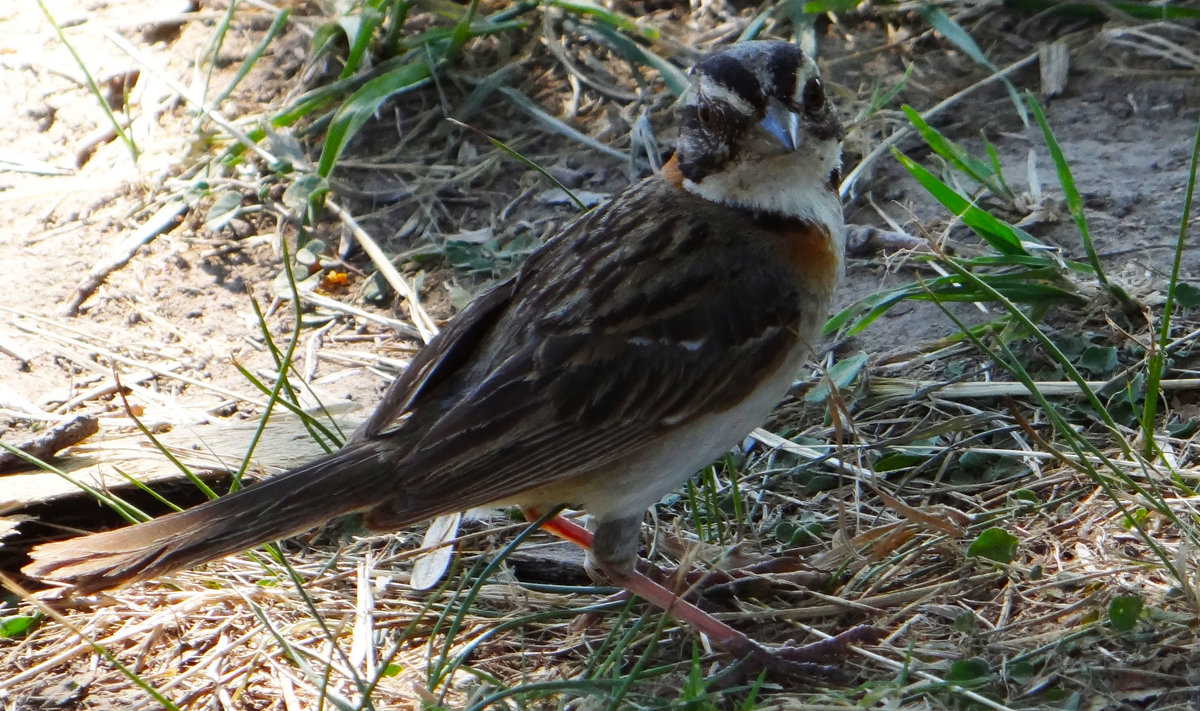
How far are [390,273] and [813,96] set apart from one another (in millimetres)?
2248

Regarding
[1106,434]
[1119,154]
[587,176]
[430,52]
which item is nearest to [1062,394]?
[1106,434]

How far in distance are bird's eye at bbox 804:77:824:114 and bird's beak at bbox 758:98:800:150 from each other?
107 millimetres

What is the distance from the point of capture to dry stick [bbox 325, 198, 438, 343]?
17.0 feet

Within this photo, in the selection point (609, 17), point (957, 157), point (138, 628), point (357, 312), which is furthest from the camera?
point (609, 17)

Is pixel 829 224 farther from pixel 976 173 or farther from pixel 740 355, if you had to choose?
pixel 976 173

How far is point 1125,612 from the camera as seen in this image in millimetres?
3299

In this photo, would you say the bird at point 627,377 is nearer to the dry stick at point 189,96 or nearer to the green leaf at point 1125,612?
the green leaf at point 1125,612

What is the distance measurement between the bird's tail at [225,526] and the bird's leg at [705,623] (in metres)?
0.69

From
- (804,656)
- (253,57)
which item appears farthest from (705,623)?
(253,57)

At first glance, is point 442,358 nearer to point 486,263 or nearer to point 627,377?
point 627,377

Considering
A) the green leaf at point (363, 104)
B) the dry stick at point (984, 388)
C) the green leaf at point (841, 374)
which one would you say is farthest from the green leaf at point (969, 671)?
the green leaf at point (363, 104)

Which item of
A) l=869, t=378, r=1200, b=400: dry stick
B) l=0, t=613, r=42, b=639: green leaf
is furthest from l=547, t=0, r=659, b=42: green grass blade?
l=0, t=613, r=42, b=639: green leaf

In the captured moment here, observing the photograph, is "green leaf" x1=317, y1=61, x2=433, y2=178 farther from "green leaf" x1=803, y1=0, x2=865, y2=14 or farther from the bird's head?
the bird's head

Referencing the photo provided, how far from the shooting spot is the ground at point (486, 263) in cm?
373
